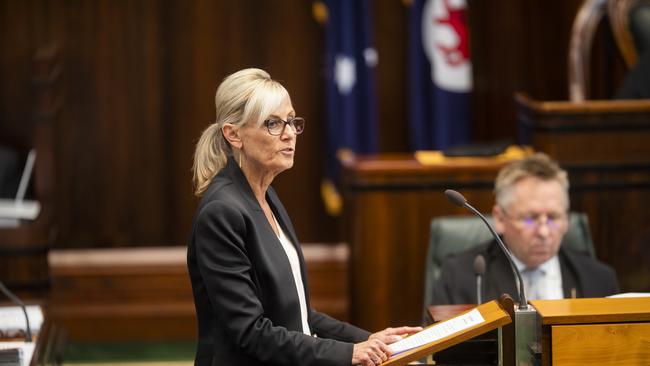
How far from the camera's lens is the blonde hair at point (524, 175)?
153 inches

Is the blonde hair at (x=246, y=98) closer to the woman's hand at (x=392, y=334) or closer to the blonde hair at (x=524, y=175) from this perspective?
the woman's hand at (x=392, y=334)

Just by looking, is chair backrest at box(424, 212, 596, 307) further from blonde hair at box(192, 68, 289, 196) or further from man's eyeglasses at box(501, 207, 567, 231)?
blonde hair at box(192, 68, 289, 196)

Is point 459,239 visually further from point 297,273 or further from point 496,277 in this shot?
point 297,273

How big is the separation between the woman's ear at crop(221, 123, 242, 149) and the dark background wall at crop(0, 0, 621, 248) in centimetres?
375

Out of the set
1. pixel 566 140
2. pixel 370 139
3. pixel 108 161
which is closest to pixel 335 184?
pixel 370 139

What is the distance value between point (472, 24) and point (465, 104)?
60 centimetres

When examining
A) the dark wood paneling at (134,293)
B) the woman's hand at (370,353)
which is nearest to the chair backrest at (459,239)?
the woman's hand at (370,353)

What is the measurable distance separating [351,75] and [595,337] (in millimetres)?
3907

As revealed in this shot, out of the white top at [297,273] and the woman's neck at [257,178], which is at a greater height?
the woman's neck at [257,178]

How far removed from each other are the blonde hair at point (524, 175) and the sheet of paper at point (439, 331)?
1.12 meters

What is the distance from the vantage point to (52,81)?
239 inches

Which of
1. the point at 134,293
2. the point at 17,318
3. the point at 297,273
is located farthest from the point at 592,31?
the point at 17,318

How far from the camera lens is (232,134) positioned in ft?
9.75

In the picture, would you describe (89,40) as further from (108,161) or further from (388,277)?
(388,277)
